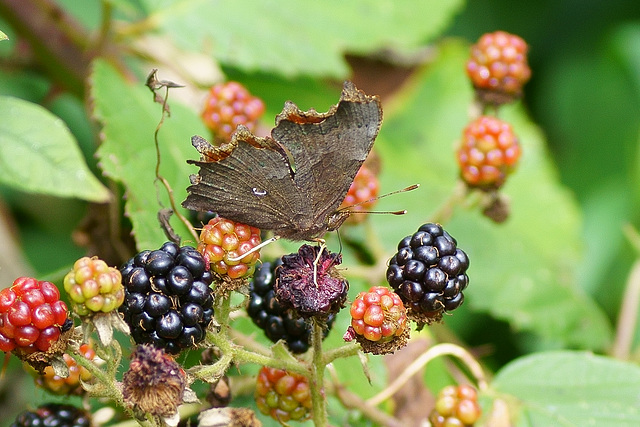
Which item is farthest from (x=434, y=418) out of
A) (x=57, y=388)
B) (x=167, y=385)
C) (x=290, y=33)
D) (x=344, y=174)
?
(x=290, y=33)

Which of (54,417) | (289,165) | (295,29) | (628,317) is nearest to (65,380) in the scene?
(54,417)

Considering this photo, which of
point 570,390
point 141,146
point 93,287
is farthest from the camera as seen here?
point 141,146

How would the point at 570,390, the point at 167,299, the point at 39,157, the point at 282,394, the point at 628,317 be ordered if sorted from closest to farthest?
the point at 167,299 < the point at 282,394 < the point at 39,157 < the point at 570,390 < the point at 628,317

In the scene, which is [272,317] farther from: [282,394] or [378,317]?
[378,317]

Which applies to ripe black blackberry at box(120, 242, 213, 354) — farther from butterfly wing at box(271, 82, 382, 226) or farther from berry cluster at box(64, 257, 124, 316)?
butterfly wing at box(271, 82, 382, 226)

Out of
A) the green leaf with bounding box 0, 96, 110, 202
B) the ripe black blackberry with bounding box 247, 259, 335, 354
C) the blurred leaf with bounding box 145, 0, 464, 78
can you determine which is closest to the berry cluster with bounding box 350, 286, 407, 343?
the ripe black blackberry with bounding box 247, 259, 335, 354

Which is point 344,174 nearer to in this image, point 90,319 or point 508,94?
point 90,319

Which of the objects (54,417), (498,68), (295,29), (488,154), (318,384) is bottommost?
(54,417)
